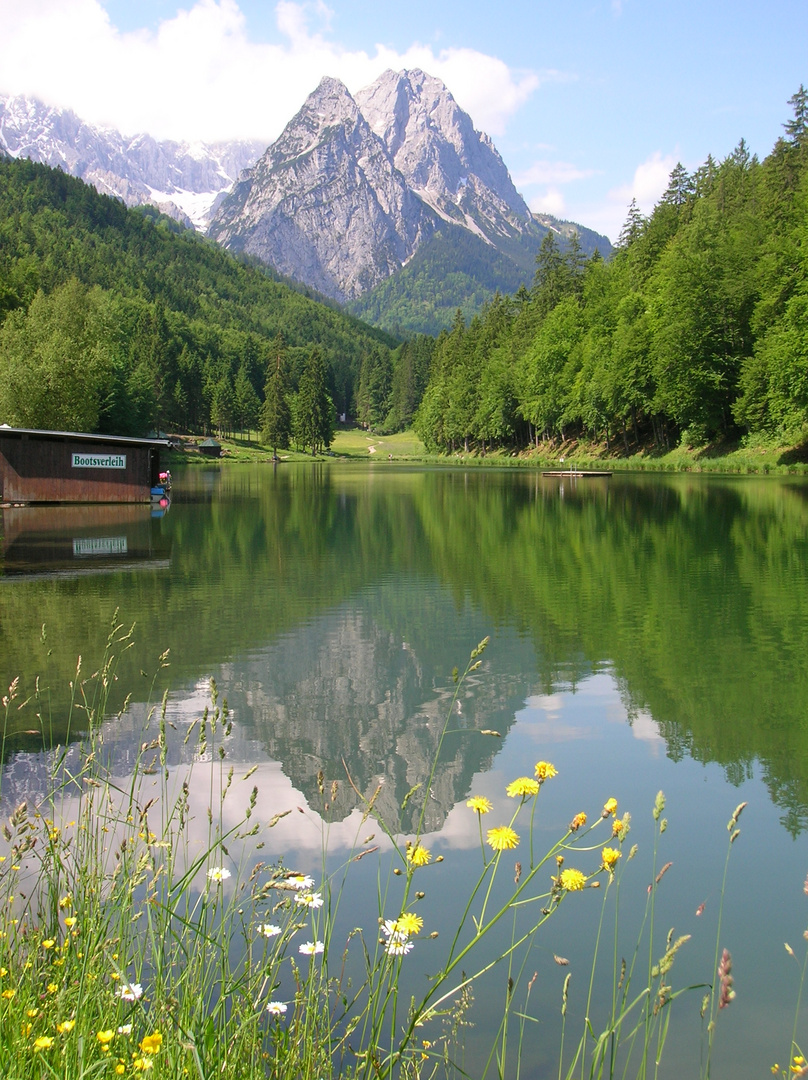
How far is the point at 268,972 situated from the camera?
3773mm

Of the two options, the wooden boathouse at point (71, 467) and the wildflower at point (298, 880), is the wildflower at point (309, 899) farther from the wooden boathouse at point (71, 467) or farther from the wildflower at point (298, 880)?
the wooden boathouse at point (71, 467)

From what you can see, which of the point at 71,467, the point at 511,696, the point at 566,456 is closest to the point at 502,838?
the point at 511,696

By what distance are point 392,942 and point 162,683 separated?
7.78 m

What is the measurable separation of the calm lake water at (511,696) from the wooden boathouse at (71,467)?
1372 cm

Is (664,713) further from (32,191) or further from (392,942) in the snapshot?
(32,191)

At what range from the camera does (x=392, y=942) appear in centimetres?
295

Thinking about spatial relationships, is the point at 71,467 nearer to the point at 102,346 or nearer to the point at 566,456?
the point at 102,346

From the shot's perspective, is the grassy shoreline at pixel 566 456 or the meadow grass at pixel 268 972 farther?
the grassy shoreline at pixel 566 456

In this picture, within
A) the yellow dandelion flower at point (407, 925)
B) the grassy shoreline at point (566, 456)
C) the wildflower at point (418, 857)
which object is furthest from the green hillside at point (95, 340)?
the yellow dandelion flower at point (407, 925)

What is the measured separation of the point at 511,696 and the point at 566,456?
78864 mm

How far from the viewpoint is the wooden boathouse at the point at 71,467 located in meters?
36.4

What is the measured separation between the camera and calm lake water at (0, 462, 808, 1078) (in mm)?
5145

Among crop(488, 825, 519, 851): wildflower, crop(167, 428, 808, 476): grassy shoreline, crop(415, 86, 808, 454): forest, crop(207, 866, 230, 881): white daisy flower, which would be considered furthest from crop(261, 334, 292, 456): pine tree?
crop(488, 825, 519, 851): wildflower

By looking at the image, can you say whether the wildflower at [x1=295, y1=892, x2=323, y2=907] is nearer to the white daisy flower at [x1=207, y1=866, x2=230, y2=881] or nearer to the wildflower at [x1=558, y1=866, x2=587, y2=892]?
the white daisy flower at [x1=207, y1=866, x2=230, y2=881]
